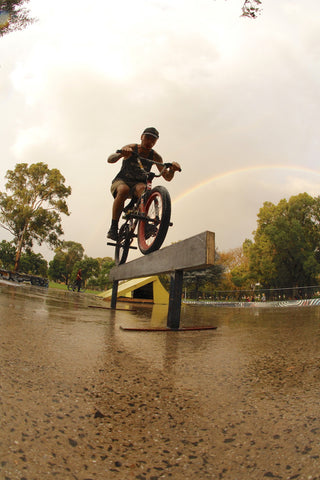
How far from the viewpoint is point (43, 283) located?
22500 millimetres

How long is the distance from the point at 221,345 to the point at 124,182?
3708 mm

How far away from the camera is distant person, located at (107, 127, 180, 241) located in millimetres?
4906

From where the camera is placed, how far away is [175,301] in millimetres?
3531

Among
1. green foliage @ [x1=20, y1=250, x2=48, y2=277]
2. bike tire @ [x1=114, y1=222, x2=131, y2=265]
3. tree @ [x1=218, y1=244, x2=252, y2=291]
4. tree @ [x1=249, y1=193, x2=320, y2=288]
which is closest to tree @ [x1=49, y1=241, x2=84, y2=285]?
green foliage @ [x1=20, y1=250, x2=48, y2=277]

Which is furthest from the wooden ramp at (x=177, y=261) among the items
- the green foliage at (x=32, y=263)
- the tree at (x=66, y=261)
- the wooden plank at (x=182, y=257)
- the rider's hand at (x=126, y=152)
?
the tree at (x=66, y=261)

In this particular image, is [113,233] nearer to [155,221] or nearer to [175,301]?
[155,221]

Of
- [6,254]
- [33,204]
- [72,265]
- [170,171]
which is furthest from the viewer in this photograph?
[72,265]

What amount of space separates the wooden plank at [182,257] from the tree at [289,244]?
115 ft

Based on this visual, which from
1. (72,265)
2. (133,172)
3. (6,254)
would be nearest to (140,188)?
(133,172)

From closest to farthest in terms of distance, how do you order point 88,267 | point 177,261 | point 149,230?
point 177,261 < point 149,230 < point 88,267

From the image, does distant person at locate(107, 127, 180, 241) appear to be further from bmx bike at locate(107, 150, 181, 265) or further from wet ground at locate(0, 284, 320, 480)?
wet ground at locate(0, 284, 320, 480)

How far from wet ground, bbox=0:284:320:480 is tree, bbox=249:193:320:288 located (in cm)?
3726

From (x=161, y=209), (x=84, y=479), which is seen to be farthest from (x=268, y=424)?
(x=161, y=209)

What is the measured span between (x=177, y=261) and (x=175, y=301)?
0.55 metres
